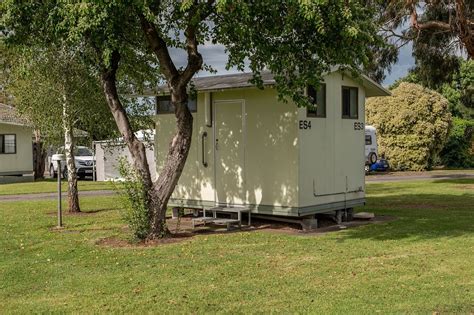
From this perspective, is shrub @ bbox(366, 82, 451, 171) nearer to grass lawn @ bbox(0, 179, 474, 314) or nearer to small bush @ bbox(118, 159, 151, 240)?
grass lawn @ bbox(0, 179, 474, 314)

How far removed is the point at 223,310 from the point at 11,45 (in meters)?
7.04

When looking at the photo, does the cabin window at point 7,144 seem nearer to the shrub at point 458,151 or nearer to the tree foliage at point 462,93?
the shrub at point 458,151

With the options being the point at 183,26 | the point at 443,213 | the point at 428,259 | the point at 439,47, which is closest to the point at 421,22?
the point at 439,47

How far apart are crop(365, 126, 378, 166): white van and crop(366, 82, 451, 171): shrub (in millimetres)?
1381

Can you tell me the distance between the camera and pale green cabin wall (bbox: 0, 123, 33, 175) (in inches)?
1256

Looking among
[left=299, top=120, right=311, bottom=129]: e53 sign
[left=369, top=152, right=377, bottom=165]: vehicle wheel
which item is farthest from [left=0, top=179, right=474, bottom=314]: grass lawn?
[left=369, top=152, right=377, bottom=165]: vehicle wheel

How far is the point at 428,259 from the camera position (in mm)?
9164

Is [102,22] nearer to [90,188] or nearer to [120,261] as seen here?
[120,261]

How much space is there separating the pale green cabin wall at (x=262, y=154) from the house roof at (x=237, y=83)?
224 mm

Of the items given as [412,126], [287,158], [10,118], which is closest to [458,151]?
[412,126]

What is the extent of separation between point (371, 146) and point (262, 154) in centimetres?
2524

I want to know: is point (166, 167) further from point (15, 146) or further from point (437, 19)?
point (15, 146)

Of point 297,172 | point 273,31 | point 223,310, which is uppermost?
point 273,31

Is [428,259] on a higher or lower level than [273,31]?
lower
